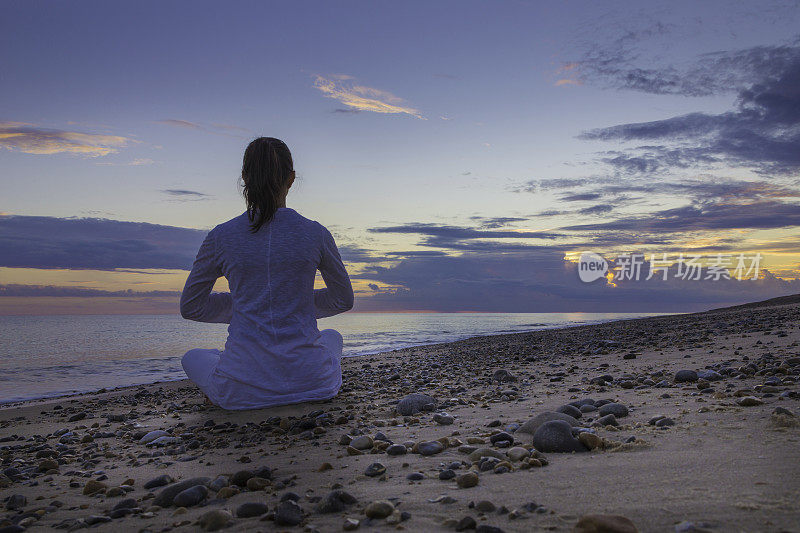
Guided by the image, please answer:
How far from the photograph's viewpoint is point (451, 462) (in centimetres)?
295

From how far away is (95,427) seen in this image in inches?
227

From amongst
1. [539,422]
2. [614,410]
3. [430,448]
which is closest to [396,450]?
[430,448]

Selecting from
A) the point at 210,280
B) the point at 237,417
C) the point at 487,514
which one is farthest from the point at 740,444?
the point at 210,280

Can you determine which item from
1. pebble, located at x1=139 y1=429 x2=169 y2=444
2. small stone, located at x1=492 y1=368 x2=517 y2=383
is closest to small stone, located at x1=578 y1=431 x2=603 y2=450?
pebble, located at x1=139 y1=429 x2=169 y2=444

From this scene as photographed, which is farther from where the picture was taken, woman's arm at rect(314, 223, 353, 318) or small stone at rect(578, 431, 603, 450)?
woman's arm at rect(314, 223, 353, 318)

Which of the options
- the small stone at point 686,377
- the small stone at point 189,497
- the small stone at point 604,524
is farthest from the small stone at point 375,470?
the small stone at point 686,377

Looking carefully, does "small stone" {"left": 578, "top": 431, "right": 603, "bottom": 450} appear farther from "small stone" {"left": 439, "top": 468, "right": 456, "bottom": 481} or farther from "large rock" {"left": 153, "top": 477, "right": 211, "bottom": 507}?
"large rock" {"left": 153, "top": 477, "right": 211, "bottom": 507}

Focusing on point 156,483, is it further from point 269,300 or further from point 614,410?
point 614,410

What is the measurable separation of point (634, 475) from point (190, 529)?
7.05 ft

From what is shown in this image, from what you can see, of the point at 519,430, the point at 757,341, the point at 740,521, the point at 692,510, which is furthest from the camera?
the point at 757,341

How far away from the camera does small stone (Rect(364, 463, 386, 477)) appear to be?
2.87 m

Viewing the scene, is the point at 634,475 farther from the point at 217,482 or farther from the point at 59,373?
the point at 59,373

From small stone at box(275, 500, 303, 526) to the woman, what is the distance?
251cm

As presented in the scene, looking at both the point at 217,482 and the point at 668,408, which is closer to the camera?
the point at 217,482
